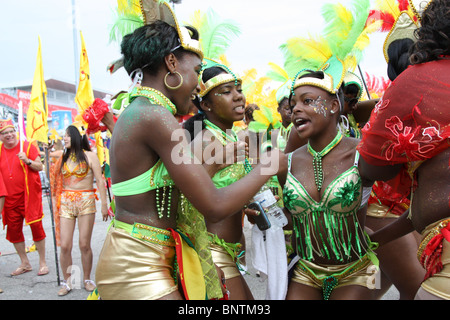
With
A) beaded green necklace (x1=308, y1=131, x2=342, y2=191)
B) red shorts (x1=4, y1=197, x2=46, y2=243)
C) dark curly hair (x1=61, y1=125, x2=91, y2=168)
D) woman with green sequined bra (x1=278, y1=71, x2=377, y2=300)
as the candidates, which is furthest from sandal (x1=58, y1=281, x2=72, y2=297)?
beaded green necklace (x1=308, y1=131, x2=342, y2=191)

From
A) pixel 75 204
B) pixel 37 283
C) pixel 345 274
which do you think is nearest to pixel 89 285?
pixel 37 283

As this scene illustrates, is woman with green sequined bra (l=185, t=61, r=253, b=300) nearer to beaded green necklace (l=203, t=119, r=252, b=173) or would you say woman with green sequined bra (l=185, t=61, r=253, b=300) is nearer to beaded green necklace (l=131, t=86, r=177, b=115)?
beaded green necklace (l=203, t=119, r=252, b=173)

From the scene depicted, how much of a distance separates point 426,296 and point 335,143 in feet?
4.18

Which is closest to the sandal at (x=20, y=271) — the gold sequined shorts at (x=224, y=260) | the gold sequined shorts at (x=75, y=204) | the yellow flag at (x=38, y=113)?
the gold sequined shorts at (x=75, y=204)

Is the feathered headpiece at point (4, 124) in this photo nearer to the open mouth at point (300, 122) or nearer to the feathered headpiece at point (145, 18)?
the feathered headpiece at point (145, 18)

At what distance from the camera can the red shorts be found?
6.25 meters

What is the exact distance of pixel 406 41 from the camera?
7.85 feet

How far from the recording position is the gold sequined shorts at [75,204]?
18.5 ft

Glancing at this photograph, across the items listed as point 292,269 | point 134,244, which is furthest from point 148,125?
point 292,269

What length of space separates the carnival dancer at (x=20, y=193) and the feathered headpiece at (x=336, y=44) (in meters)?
4.90

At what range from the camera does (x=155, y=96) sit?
75.4 inches

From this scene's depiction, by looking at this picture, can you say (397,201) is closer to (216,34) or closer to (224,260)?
(224,260)

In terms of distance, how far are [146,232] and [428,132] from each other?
1283mm

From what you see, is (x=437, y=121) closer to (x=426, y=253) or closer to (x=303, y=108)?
(x=426, y=253)
